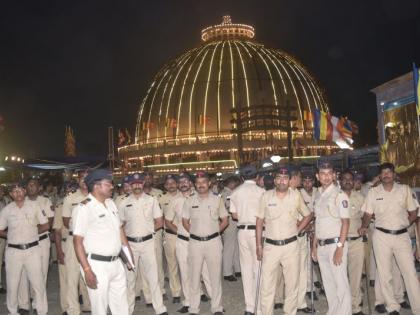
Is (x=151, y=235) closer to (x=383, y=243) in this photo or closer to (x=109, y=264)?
(x=109, y=264)

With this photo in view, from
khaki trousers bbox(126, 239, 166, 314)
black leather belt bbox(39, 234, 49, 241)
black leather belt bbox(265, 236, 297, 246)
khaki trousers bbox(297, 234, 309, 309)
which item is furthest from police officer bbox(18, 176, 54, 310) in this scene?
khaki trousers bbox(297, 234, 309, 309)

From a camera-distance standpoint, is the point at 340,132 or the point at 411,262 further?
the point at 340,132

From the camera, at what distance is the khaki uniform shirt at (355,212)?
842 cm

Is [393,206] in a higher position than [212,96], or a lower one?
lower

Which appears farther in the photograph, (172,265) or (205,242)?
(172,265)

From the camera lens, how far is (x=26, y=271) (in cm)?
841

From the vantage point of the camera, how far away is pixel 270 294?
738 cm

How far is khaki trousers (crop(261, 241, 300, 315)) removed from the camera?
734 centimetres

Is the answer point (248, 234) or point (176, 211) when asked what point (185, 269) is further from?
point (248, 234)

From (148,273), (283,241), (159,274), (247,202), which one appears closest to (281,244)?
(283,241)

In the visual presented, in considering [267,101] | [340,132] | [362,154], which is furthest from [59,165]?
[267,101]

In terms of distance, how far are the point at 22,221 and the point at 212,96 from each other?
197 feet

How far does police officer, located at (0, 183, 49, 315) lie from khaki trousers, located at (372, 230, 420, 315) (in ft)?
17.6

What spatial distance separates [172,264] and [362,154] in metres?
7.38
